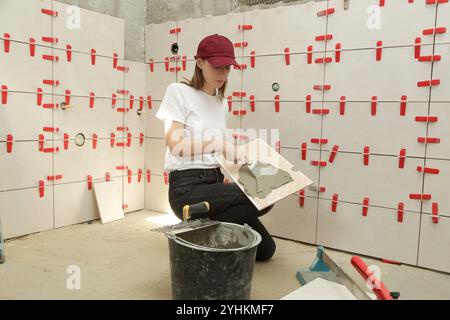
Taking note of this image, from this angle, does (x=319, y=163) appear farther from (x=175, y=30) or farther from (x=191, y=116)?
(x=175, y=30)

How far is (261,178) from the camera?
1938 mm

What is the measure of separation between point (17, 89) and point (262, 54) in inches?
60.0

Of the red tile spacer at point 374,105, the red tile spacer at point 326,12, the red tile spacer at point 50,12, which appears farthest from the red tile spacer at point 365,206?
the red tile spacer at point 50,12

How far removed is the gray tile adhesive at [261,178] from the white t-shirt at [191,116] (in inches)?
8.6

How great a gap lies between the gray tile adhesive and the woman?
76 millimetres

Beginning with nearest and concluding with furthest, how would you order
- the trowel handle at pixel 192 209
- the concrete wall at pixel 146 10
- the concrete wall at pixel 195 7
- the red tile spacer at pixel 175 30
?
the trowel handle at pixel 192 209 → the concrete wall at pixel 195 7 → the concrete wall at pixel 146 10 → the red tile spacer at pixel 175 30

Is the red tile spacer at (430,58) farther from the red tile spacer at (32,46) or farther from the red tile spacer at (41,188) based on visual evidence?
the red tile spacer at (41,188)

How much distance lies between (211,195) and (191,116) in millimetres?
411

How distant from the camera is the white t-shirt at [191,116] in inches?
76.9

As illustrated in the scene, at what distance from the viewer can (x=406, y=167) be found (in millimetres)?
2168

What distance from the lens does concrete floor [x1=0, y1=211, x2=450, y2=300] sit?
1.81 m

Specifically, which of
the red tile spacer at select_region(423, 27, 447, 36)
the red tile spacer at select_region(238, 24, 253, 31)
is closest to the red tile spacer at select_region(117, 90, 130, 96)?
the red tile spacer at select_region(238, 24, 253, 31)

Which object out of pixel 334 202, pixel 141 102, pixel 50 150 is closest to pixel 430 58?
pixel 334 202
